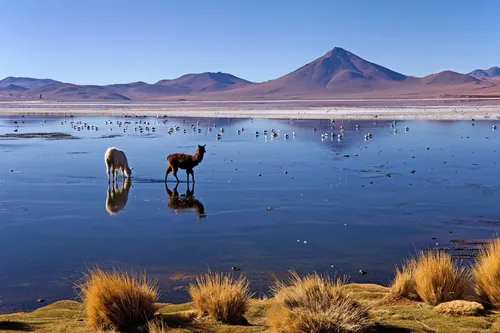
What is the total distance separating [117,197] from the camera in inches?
616

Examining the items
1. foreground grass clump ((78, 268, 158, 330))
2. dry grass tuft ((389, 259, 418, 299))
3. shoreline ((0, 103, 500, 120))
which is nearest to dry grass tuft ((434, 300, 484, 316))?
dry grass tuft ((389, 259, 418, 299))

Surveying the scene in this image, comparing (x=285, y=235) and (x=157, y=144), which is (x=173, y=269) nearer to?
(x=285, y=235)

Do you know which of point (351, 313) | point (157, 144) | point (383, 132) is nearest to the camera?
point (351, 313)

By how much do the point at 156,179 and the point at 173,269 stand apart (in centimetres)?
905

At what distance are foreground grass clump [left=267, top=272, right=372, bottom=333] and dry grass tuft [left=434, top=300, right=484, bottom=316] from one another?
1.10 m

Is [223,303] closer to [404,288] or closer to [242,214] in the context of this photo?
[404,288]

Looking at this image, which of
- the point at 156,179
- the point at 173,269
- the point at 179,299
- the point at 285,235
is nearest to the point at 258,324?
the point at 179,299

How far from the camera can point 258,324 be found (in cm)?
677

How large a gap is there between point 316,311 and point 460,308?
1.86 meters

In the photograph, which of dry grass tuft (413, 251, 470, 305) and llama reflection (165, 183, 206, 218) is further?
llama reflection (165, 183, 206, 218)

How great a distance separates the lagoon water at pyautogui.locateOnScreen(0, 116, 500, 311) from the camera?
9752 mm

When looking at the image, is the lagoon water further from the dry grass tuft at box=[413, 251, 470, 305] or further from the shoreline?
the shoreline

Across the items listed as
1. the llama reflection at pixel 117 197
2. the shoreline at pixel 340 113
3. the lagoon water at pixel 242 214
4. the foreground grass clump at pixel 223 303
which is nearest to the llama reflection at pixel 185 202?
the lagoon water at pixel 242 214

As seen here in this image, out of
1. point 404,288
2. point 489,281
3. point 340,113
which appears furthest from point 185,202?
point 340,113
